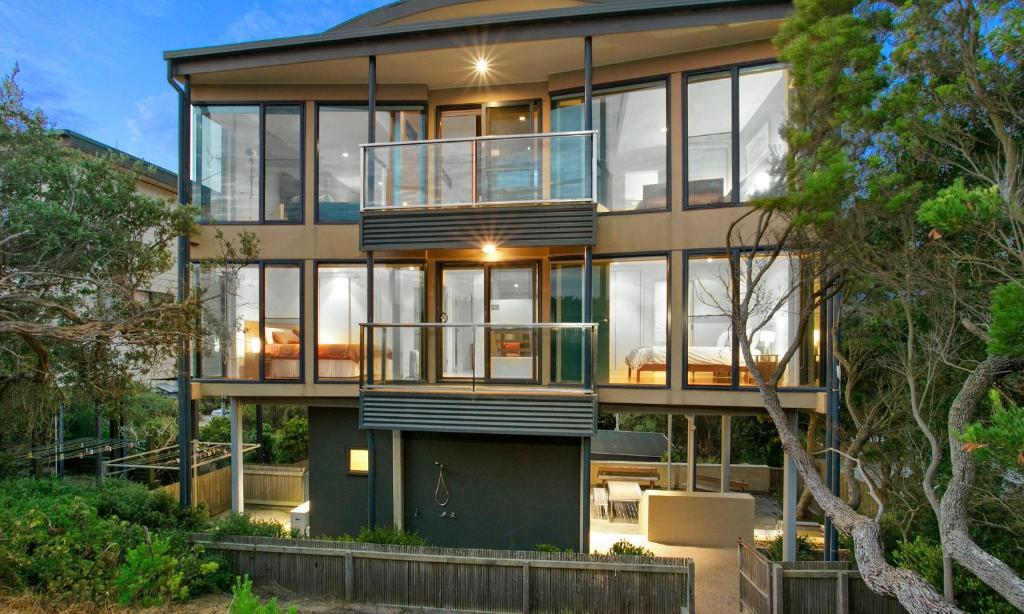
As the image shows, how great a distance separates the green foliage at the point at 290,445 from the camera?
1480cm

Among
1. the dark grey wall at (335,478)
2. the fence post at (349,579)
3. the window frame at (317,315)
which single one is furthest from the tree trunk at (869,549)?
the dark grey wall at (335,478)

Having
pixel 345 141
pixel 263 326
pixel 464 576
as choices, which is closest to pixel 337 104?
pixel 345 141

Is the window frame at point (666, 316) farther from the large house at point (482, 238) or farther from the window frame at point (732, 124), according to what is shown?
the window frame at point (732, 124)

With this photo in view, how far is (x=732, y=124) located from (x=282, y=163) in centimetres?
752

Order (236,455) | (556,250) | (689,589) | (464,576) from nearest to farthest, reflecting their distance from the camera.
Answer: (689,589)
(464,576)
(556,250)
(236,455)

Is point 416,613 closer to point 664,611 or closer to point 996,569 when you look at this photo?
point 664,611

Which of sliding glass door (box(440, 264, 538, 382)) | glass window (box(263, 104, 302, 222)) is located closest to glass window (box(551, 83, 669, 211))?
sliding glass door (box(440, 264, 538, 382))

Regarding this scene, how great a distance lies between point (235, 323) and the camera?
945 cm

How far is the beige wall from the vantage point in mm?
8227

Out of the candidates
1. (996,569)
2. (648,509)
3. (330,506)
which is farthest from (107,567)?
(996,569)

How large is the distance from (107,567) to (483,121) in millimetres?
8528

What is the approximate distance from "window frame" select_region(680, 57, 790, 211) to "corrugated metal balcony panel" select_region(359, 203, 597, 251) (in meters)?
1.65

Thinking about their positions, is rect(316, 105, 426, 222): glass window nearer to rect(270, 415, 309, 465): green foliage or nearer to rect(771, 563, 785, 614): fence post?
rect(270, 415, 309, 465): green foliage

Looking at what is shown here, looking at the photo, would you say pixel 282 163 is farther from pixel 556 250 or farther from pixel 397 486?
pixel 397 486
